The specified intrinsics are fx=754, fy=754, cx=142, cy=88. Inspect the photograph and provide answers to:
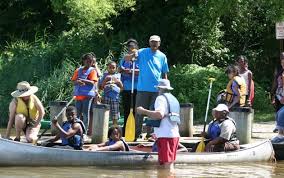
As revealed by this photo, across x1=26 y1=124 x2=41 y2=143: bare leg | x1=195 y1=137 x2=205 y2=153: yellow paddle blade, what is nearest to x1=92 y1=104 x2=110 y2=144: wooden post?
x1=26 y1=124 x2=41 y2=143: bare leg

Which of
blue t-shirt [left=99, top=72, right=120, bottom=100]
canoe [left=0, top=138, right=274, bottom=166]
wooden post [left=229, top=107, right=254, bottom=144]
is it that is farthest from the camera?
blue t-shirt [left=99, top=72, right=120, bottom=100]

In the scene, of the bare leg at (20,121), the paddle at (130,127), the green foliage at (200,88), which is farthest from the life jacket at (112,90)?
the green foliage at (200,88)

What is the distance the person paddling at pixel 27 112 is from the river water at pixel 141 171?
38.7 inches

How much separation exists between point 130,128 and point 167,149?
2297 mm

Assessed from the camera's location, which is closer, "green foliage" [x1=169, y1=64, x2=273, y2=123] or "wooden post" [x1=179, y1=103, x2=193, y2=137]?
"wooden post" [x1=179, y1=103, x2=193, y2=137]

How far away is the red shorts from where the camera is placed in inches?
464

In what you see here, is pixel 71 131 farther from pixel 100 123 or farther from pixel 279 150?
pixel 279 150

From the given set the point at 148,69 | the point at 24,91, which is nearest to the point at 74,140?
the point at 24,91

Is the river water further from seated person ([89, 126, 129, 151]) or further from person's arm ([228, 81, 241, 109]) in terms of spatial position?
person's arm ([228, 81, 241, 109])

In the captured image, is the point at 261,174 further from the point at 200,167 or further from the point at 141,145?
the point at 141,145

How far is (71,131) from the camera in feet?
41.5

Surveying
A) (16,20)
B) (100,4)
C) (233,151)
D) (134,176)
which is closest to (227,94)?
(233,151)

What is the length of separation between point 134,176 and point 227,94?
11.9 feet

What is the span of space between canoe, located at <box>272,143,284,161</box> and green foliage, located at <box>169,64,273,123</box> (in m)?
6.00
